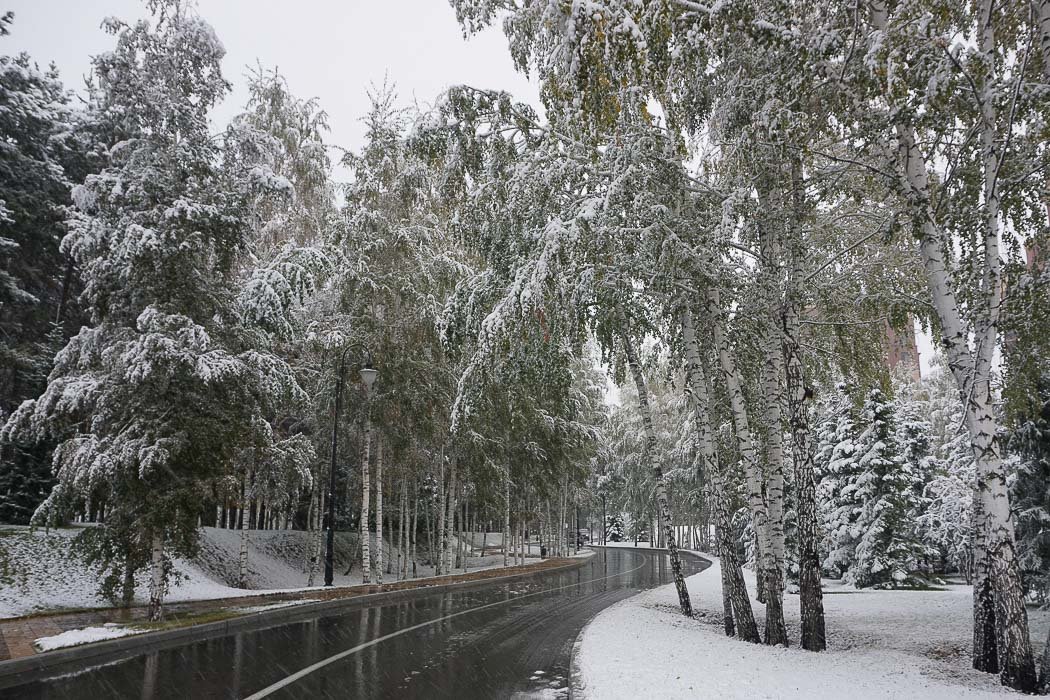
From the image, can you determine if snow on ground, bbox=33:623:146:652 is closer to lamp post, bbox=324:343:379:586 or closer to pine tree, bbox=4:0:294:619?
pine tree, bbox=4:0:294:619

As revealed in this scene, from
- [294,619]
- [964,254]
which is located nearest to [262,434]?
[294,619]

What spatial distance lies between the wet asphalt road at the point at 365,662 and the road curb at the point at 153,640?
0.35 meters

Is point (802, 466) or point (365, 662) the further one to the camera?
point (802, 466)

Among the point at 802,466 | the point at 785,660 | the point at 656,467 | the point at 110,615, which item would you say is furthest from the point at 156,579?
the point at 802,466

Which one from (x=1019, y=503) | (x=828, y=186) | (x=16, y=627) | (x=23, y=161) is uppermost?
(x=23, y=161)

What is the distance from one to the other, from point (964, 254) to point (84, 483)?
14432 millimetres

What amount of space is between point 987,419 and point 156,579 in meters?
13.3

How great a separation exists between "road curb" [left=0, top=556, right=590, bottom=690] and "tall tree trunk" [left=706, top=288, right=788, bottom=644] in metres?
Result: 9.07

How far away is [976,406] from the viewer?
7777 mm

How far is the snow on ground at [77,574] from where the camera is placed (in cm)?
1398

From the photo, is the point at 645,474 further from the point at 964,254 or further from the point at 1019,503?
the point at 964,254

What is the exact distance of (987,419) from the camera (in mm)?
7711

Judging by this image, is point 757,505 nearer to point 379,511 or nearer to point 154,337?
point 154,337

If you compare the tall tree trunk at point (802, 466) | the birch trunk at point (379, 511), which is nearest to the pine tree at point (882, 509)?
the tall tree trunk at point (802, 466)
